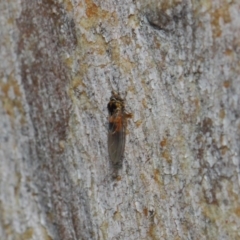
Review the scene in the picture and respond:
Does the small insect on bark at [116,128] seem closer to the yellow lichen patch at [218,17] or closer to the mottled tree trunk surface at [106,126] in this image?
the mottled tree trunk surface at [106,126]

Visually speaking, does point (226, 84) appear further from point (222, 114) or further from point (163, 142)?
point (163, 142)

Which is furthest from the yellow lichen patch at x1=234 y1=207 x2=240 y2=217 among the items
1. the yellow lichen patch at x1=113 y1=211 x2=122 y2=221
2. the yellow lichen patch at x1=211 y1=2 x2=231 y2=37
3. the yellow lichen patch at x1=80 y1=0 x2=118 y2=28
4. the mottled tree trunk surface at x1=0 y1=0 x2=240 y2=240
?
the yellow lichen patch at x1=80 y1=0 x2=118 y2=28

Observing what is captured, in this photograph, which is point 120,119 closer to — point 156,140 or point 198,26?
point 156,140

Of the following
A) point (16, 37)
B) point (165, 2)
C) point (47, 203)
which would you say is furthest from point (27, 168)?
point (165, 2)

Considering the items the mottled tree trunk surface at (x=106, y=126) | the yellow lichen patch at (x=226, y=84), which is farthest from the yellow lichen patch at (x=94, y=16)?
the yellow lichen patch at (x=226, y=84)

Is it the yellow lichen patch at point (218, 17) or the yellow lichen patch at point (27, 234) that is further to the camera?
the yellow lichen patch at point (27, 234)

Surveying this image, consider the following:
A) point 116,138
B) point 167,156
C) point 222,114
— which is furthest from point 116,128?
point 222,114

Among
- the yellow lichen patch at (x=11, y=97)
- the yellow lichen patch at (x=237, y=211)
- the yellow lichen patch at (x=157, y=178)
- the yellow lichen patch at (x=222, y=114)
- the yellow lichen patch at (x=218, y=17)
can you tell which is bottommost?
the yellow lichen patch at (x=237, y=211)
